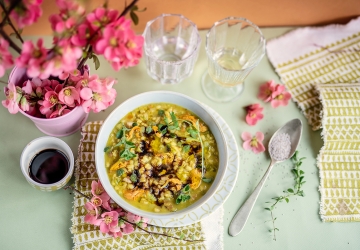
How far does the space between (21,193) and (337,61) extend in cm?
136

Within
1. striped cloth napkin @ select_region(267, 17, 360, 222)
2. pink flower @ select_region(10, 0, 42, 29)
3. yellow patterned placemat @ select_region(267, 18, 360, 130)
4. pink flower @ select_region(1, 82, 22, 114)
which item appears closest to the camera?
pink flower @ select_region(10, 0, 42, 29)

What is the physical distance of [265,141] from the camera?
140cm

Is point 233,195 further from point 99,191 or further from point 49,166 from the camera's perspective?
point 49,166

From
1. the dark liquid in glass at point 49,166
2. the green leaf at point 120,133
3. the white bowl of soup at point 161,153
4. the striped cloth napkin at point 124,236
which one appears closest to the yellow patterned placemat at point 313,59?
the white bowl of soup at point 161,153

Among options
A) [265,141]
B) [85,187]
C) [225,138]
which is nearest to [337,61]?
[265,141]

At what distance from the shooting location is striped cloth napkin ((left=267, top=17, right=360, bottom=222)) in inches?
52.9

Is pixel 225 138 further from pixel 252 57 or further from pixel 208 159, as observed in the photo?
pixel 252 57

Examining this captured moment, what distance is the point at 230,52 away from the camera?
1503mm

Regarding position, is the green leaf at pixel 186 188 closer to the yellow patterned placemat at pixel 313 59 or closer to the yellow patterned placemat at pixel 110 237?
the yellow patterned placemat at pixel 110 237

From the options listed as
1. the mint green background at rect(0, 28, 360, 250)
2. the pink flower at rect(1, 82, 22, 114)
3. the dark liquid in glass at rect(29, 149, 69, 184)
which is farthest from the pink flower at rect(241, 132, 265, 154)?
the pink flower at rect(1, 82, 22, 114)

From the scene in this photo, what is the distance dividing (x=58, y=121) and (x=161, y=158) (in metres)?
0.36

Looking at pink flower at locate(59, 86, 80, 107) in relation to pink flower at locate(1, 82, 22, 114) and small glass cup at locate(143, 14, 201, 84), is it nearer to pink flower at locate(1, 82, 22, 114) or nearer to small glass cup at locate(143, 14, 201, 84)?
pink flower at locate(1, 82, 22, 114)

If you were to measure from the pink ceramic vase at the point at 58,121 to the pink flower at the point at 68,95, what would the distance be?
0.17 ft

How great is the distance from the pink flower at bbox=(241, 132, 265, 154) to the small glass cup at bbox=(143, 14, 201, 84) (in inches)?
13.8
